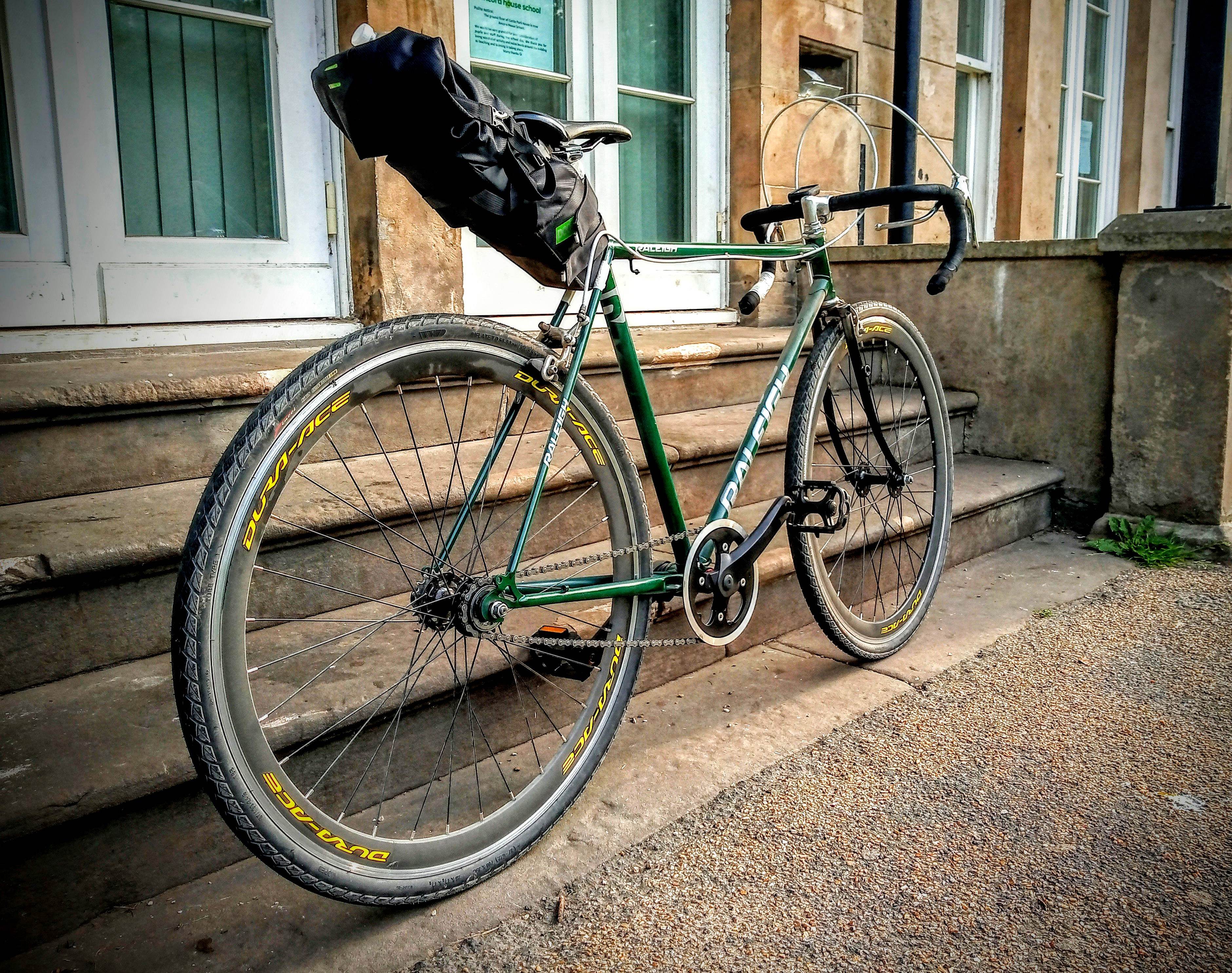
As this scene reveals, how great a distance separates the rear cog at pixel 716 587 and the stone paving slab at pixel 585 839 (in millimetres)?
297

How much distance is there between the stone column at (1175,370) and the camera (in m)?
3.49

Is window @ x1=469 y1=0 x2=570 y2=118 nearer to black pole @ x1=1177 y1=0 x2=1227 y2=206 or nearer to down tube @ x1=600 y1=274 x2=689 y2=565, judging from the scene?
down tube @ x1=600 y1=274 x2=689 y2=565

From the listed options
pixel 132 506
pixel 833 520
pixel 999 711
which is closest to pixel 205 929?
pixel 132 506

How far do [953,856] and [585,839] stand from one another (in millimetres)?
692

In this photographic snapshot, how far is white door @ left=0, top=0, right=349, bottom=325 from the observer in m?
2.78

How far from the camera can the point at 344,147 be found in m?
3.28

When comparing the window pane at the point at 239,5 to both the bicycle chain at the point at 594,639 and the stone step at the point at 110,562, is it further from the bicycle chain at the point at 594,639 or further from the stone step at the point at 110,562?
the bicycle chain at the point at 594,639

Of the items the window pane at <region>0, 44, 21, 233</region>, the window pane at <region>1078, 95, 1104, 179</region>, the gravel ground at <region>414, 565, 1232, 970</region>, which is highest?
the window pane at <region>1078, 95, 1104, 179</region>

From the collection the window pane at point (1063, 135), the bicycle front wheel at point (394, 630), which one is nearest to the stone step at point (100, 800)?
the bicycle front wheel at point (394, 630)

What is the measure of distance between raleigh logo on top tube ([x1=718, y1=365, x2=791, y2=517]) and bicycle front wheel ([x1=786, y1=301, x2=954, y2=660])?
6 centimetres

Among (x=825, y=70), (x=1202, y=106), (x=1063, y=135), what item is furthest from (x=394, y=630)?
(x=1063, y=135)

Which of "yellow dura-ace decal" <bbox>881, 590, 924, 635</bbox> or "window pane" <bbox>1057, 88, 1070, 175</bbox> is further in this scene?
"window pane" <bbox>1057, 88, 1070, 175</bbox>

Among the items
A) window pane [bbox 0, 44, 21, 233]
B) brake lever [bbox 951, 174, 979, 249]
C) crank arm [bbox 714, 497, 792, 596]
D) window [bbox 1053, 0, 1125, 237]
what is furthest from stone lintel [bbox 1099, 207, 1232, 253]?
window [bbox 1053, 0, 1125, 237]

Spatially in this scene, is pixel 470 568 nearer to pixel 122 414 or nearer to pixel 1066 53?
pixel 122 414
